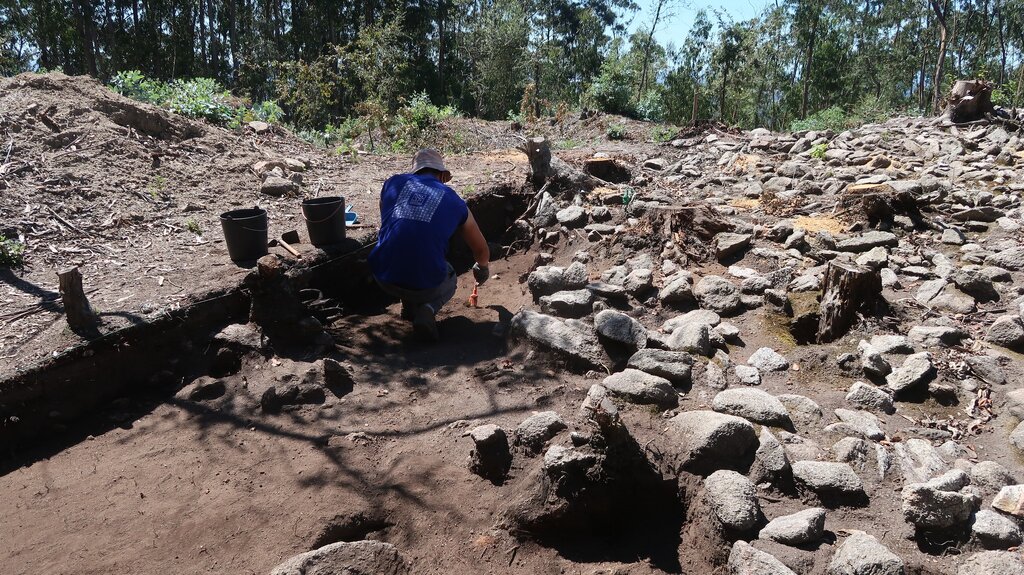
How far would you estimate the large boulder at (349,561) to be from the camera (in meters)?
2.07

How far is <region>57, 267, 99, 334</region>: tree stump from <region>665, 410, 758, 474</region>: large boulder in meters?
3.07

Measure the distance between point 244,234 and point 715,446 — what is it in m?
3.33

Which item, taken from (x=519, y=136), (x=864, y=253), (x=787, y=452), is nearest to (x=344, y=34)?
(x=519, y=136)

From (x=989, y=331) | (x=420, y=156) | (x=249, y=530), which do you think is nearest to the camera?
(x=249, y=530)

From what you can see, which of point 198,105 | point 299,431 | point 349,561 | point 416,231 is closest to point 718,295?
point 416,231

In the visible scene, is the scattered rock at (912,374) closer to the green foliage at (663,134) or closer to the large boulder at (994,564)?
the large boulder at (994,564)

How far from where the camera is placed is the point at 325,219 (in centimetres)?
462

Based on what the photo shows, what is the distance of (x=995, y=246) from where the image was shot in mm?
4023

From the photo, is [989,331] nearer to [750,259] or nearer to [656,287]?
[750,259]

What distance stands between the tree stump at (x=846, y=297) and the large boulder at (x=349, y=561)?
2.50m

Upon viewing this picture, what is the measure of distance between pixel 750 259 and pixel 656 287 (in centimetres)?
72

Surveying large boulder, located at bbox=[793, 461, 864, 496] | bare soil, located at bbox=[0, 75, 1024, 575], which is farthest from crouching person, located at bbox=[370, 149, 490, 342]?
large boulder, located at bbox=[793, 461, 864, 496]

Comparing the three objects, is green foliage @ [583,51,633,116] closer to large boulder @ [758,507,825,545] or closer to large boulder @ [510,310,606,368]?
large boulder @ [510,310,606,368]

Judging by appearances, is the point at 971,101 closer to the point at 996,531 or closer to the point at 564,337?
the point at 564,337
